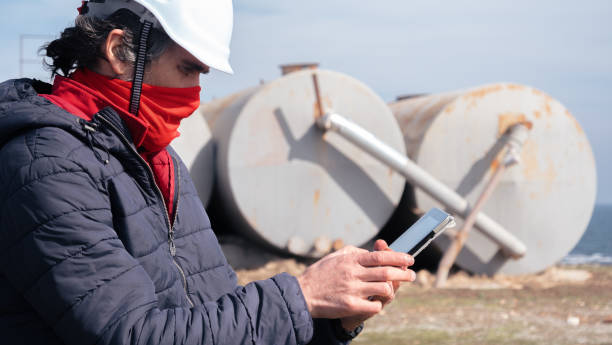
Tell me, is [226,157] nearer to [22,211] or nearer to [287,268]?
[287,268]

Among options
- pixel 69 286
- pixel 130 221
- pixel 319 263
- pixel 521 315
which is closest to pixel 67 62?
pixel 130 221

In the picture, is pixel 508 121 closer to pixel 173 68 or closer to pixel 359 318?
pixel 359 318

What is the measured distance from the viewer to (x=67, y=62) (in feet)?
5.82

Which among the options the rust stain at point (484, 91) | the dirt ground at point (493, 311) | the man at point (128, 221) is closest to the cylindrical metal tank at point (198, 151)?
the dirt ground at point (493, 311)

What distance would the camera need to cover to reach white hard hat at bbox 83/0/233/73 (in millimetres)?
1623

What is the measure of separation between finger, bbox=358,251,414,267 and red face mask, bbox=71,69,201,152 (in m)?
0.56

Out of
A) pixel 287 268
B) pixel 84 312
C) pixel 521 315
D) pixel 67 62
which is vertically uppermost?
pixel 67 62

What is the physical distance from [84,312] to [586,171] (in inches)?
379

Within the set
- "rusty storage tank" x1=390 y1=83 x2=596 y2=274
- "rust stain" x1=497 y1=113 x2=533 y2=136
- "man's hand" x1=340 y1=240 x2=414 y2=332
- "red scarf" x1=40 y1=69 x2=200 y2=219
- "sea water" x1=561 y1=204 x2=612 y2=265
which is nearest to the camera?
"red scarf" x1=40 y1=69 x2=200 y2=219

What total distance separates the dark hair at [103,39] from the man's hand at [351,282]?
62 cm

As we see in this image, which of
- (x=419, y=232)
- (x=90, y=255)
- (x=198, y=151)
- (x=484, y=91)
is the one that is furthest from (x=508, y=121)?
(x=90, y=255)

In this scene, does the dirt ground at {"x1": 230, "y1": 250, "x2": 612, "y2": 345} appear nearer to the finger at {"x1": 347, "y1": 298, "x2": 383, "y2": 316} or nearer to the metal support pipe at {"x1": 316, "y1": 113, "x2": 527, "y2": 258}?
the metal support pipe at {"x1": 316, "y1": 113, "x2": 527, "y2": 258}

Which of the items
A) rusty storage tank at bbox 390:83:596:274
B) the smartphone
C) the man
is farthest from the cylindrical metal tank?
the smartphone

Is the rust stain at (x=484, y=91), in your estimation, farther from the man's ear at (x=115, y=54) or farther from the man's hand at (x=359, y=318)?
the man's ear at (x=115, y=54)
